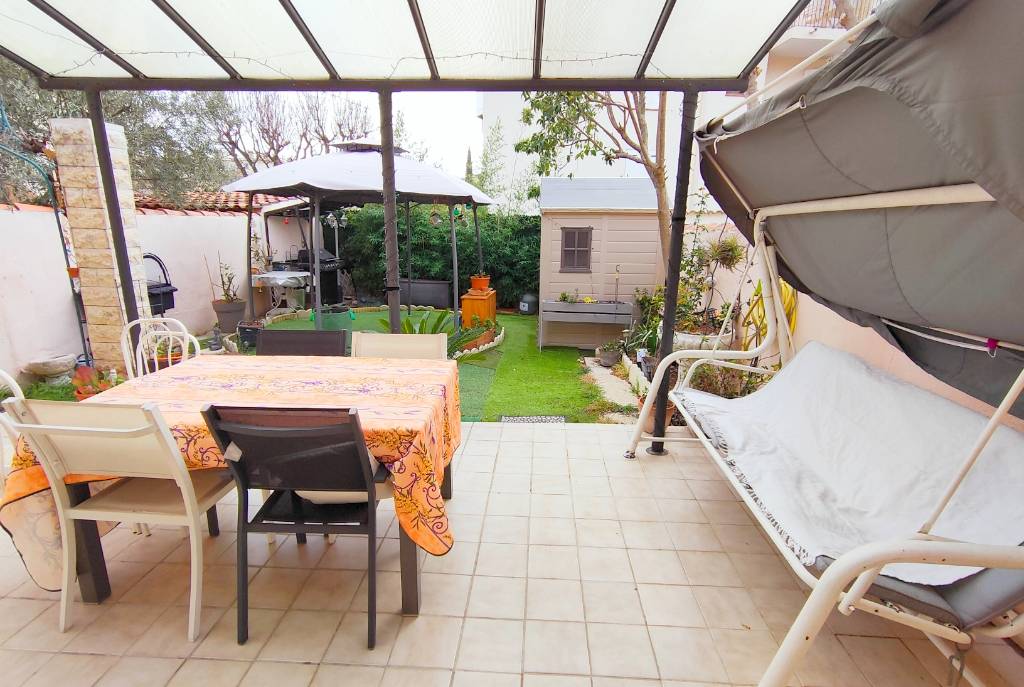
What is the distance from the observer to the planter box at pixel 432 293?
360 inches

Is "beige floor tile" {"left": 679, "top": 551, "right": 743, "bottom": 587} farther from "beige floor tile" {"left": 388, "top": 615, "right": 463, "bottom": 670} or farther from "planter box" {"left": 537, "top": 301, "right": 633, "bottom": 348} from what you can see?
"planter box" {"left": 537, "top": 301, "right": 633, "bottom": 348}

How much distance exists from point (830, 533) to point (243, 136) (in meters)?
15.4

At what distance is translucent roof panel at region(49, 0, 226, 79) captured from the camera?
2.20 m

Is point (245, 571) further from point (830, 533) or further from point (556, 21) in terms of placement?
point (556, 21)

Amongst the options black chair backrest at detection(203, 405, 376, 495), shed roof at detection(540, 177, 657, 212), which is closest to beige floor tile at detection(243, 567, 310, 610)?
black chair backrest at detection(203, 405, 376, 495)

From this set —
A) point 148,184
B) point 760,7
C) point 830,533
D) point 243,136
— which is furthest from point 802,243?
point 243,136

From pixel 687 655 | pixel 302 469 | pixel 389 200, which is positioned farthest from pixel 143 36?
pixel 687 655

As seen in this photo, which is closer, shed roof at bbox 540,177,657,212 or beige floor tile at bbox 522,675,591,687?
beige floor tile at bbox 522,675,591,687

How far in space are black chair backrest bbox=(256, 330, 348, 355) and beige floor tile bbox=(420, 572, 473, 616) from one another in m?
1.34

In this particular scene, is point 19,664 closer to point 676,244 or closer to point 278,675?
point 278,675

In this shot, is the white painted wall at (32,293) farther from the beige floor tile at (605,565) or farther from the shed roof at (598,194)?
the shed roof at (598,194)

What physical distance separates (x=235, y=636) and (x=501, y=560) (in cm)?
106

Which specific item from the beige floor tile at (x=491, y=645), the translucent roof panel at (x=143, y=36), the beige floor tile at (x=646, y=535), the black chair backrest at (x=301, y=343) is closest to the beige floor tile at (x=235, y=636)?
the beige floor tile at (x=491, y=645)

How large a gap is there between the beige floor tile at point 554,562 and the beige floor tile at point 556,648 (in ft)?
0.88
